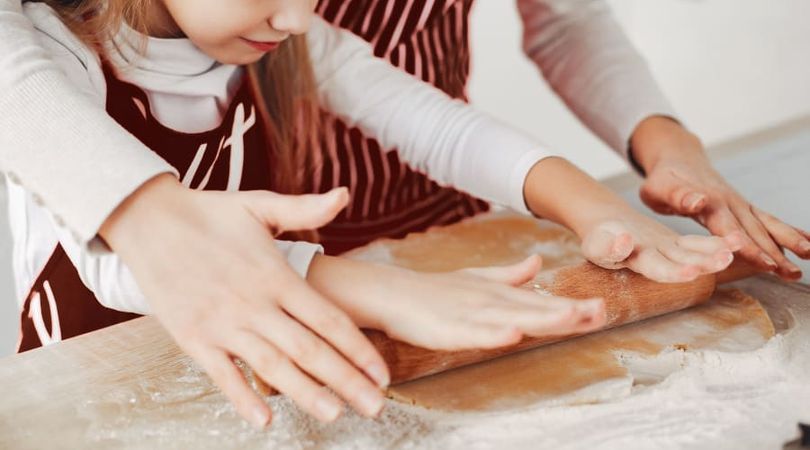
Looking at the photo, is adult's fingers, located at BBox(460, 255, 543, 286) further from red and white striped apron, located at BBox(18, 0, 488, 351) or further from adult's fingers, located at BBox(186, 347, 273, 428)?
red and white striped apron, located at BBox(18, 0, 488, 351)

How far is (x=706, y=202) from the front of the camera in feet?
2.60

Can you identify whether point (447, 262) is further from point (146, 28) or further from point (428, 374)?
point (146, 28)

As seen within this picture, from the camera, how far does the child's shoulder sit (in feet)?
2.31

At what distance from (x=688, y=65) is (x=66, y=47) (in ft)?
5.26

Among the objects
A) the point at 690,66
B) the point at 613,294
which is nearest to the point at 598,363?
the point at 613,294

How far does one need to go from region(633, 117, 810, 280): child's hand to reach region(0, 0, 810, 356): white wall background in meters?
0.95

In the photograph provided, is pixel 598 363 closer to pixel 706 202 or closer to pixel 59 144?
pixel 706 202

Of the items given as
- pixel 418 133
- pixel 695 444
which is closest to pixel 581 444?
pixel 695 444

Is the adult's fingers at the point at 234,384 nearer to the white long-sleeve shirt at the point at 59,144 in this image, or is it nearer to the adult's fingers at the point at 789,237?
the white long-sleeve shirt at the point at 59,144

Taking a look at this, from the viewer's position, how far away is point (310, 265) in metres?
0.60

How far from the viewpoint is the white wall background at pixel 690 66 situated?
6.09ft

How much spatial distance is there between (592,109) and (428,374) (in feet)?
1.70

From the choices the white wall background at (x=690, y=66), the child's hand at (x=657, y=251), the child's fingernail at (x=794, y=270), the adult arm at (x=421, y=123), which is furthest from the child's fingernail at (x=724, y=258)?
the white wall background at (x=690, y=66)

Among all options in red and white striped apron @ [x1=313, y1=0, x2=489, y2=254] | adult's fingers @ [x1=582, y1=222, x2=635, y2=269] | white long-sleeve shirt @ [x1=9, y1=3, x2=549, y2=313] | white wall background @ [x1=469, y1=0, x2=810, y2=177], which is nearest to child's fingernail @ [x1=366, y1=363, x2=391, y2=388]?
white long-sleeve shirt @ [x1=9, y1=3, x2=549, y2=313]
